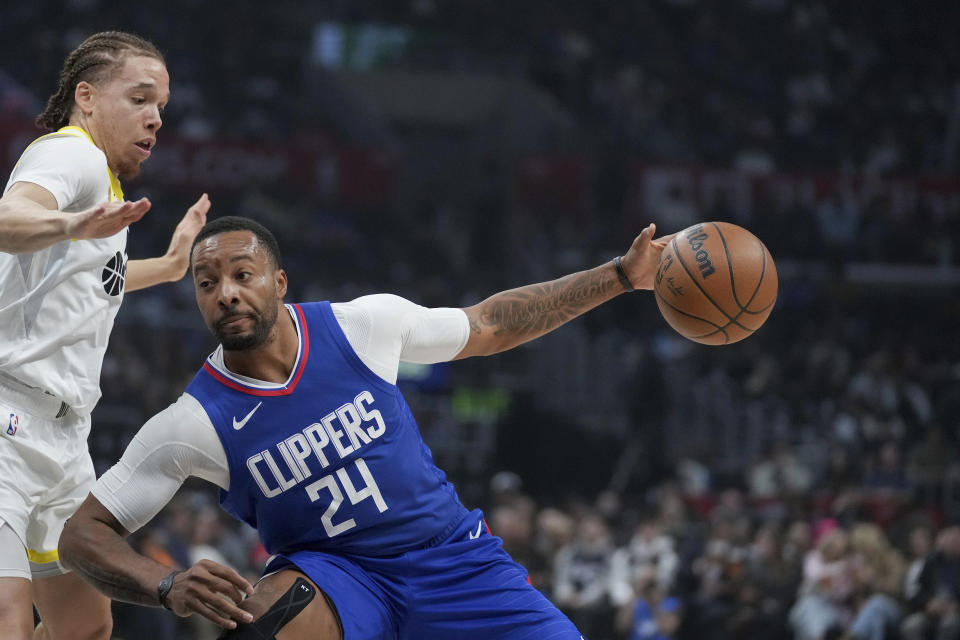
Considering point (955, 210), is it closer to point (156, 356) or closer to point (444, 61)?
point (444, 61)

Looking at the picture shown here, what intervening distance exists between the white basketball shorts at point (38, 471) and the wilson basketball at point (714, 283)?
1.96 meters

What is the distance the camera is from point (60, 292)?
3.43m

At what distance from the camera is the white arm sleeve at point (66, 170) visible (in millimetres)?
3250

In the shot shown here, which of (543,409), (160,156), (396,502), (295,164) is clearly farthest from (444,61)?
(396,502)

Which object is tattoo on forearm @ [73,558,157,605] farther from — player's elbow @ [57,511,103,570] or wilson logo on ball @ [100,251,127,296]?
wilson logo on ball @ [100,251,127,296]

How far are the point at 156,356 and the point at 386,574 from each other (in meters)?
9.57

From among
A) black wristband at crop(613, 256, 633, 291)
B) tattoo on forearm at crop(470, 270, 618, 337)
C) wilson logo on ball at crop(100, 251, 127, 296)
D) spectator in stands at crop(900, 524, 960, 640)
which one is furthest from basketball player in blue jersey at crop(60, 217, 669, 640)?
spectator in stands at crop(900, 524, 960, 640)

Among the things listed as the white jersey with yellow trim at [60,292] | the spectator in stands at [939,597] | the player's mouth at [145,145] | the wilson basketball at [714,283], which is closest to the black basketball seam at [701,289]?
the wilson basketball at [714,283]

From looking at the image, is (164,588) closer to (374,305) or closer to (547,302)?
(374,305)

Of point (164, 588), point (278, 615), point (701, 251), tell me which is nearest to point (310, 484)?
point (278, 615)

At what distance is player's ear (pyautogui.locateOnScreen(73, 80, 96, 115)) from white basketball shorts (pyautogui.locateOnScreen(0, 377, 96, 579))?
861 millimetres

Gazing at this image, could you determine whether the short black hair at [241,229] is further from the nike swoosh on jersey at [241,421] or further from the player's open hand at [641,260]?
the player's open hand at [641,260]

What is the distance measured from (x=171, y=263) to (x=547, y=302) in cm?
144

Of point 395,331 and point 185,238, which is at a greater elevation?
point 185,238
